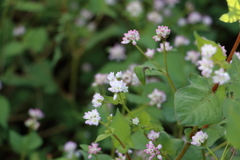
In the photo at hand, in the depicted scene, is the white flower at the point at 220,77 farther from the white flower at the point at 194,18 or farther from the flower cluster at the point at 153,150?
the white flower at the point at 194,18

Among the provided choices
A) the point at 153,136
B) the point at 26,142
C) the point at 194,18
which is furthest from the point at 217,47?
the point at 194,18

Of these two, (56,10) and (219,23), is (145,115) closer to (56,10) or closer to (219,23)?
(56,10)

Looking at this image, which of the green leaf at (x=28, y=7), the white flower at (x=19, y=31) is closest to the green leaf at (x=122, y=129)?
the green leaf at (x=28, y=7)

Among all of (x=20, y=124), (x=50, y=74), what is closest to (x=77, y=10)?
(x=50, y=74)

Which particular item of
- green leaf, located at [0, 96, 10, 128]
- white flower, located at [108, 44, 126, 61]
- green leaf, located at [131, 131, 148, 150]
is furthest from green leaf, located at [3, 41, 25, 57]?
green leaf, located at [131, 131, 148, 150]

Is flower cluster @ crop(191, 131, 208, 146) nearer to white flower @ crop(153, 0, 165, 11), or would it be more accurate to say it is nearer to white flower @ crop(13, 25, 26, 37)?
white flower @ crop(153, 0, 165, 11)
